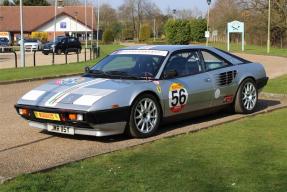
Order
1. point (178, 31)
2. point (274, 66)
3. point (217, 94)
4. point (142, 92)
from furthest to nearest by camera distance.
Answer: point (178, 31)
point (274, 66)
point (217, 94)
point (142, 92)

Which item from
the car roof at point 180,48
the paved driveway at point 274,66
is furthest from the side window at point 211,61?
the paved driveway at point 274,66

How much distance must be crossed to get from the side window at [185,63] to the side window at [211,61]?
202 millimetres

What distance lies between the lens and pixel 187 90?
9.15 metres

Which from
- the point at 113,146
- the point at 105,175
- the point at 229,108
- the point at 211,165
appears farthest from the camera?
the point at 229,108

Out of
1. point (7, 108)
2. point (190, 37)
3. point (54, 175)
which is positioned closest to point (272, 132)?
point (54, 175)

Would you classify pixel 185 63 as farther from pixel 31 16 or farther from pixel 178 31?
pixel 31 16

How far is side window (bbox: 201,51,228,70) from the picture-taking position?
9.92 m

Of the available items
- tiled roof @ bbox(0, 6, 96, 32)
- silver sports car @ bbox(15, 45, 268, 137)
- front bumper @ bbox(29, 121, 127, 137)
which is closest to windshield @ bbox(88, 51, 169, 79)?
silver sports car @ bbox(15, 45, 268, 137)

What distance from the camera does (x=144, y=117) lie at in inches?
332

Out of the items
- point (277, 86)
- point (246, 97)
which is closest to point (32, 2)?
point (277, 86)

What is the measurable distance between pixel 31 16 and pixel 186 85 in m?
94.0

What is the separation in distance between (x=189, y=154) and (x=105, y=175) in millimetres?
1445

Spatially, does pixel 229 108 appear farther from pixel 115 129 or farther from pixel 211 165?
pixel 211 165

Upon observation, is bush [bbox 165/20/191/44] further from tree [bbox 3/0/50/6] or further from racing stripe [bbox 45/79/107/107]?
racing stripe [bbox 45/79/107/107]
